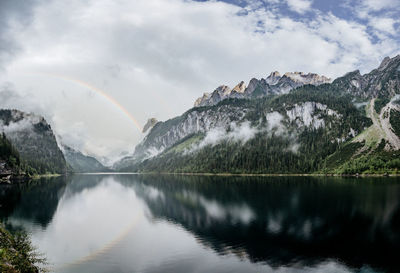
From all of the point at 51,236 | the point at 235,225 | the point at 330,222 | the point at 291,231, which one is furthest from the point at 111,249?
the point at 330,222

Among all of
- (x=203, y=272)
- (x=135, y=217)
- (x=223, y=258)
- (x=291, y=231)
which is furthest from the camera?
(x=135, y=217)

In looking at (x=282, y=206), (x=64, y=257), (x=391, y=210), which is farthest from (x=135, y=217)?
(x=391, y=210)

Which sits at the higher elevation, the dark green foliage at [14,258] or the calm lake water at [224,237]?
the dark green foliage at [14,258]

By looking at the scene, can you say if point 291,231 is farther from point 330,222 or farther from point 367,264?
point 367,264

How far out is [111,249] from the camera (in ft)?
157

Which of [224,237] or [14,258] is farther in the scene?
[224,237]

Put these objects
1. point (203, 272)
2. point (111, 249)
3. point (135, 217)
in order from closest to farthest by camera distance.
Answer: point (203, 272) → point (111, 249) → point (135, 217)

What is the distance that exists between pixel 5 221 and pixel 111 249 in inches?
1391

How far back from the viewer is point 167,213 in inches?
Result: 3270

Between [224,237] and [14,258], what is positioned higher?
[14,258]

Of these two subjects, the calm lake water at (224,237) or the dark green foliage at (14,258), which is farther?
the calm lake water at (224,237)

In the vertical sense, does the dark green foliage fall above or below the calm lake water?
above

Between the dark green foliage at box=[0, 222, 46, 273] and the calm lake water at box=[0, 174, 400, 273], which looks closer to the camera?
the dark green foliage at box=[0, 222, 46, 273]

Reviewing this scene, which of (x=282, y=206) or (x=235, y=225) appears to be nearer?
(x=235, y=225)
